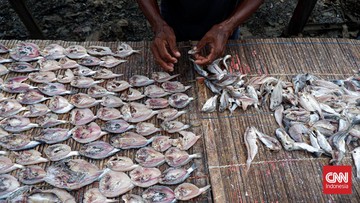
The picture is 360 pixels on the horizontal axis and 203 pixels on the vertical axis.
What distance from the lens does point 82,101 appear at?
2.11 metres

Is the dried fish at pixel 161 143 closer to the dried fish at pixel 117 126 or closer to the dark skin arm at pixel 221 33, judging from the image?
the dried fish at pixel 117 126

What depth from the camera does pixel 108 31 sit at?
3930mm

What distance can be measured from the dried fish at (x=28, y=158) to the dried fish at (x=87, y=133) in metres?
0.22

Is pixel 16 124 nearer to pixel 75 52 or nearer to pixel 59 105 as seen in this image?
pixel 59 105

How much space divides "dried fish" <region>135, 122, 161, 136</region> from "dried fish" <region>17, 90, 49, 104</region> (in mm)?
708

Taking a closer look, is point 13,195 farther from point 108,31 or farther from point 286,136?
point 108,31

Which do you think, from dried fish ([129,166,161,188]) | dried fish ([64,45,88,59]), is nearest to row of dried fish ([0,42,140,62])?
dried fish ([64,45,88,59])

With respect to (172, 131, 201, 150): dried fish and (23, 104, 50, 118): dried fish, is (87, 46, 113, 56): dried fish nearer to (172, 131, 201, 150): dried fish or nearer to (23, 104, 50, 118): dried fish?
(23, 104, 50, 118): dried fish

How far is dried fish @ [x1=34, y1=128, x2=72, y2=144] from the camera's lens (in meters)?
1.90

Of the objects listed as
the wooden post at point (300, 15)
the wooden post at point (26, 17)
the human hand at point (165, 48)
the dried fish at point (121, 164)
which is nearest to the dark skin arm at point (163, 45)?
the human hand at point (165, 48)

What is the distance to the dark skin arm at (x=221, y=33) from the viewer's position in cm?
213

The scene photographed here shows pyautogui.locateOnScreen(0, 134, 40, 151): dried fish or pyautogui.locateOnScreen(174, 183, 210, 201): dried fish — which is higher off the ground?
pyautogui.locateOnScreen(0, 134, 40, 151): dried fish

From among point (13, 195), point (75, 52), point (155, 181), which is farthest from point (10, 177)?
point (75, 52)

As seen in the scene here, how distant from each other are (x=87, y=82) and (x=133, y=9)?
7.70 feet
